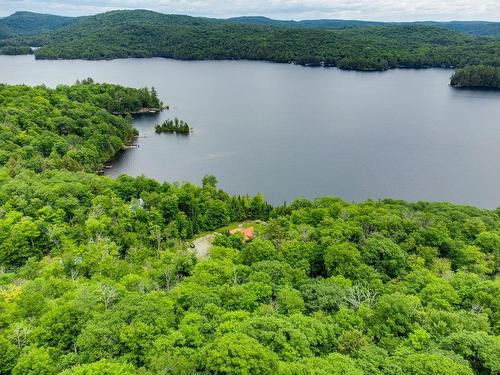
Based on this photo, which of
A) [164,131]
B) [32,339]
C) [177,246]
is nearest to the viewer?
[32,339]

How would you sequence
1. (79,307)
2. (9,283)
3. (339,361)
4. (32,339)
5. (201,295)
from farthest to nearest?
(9,283), (201,295), (79,307), (32,339), (339,361)

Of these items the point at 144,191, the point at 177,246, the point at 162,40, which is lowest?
the point at 177,246

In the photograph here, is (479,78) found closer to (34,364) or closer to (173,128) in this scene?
(173,128)

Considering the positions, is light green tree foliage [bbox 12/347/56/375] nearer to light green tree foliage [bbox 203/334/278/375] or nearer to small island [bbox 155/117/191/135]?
light green tree foliage [bbox 203/334/278/375]

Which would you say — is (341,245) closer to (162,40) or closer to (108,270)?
(108,270)

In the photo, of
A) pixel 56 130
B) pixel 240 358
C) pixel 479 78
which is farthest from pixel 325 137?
pixel 479 78

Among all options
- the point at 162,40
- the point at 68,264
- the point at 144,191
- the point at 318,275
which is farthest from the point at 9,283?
the point at 162,40

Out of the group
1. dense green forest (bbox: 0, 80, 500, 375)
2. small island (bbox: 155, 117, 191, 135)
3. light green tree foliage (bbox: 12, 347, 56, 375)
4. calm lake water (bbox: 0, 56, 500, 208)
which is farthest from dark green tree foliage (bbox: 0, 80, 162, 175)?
light green tree foliage (bbox: 12, 347, 56, 375)
